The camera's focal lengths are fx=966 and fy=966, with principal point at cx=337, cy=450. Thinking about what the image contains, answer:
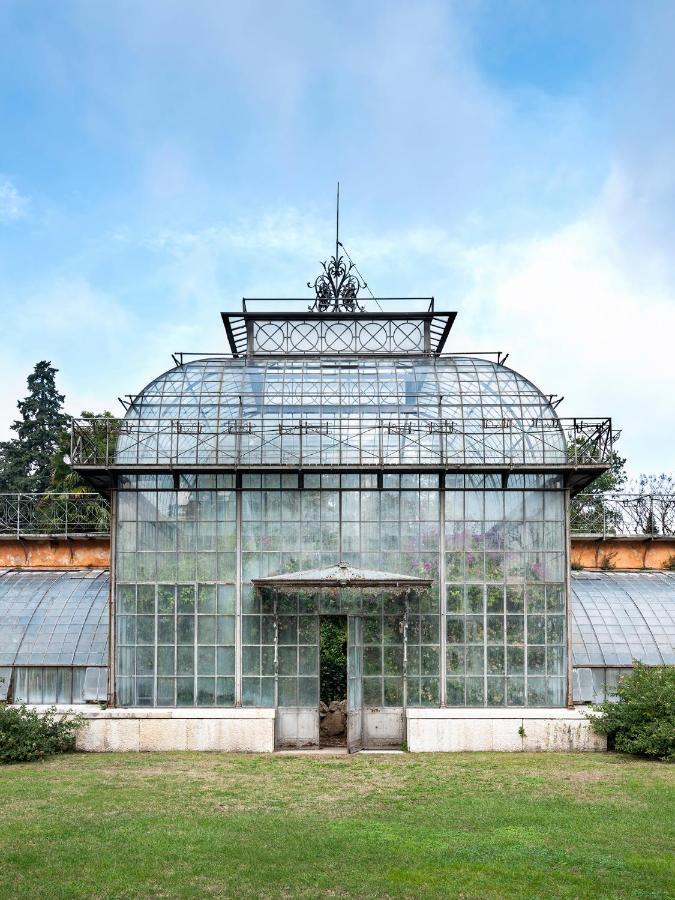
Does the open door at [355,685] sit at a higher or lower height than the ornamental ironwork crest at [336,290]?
lower

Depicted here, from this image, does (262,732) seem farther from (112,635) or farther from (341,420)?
(341,420)

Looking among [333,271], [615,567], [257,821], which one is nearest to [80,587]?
[333,271]

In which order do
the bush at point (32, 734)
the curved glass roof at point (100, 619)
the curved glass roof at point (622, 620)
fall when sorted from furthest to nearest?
the curved glass roof at point (622, 620) → the curved glass roof at point (100, 619) → the bush at point (32, 734)

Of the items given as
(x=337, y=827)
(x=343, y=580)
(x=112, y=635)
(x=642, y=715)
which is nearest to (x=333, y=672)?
(x=112, y=635)

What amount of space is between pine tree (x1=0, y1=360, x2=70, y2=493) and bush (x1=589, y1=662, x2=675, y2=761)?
144ft

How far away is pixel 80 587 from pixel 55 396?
35106 millimetres

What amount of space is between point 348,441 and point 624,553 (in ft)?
41.9

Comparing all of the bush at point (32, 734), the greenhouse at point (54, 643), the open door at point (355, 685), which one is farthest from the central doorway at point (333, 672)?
the bush at point (32, 734)

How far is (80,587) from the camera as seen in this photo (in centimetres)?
3092

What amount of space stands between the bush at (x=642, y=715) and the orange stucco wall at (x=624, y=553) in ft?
27.2

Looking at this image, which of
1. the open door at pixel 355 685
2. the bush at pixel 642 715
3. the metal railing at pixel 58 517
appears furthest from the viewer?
the metal railing at pixel 58 517

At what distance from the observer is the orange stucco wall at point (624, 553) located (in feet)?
112

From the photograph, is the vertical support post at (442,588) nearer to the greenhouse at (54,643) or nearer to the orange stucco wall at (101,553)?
the orange stucco wall at (101,553)

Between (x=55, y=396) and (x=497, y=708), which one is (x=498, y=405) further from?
(x=55, y=396)
